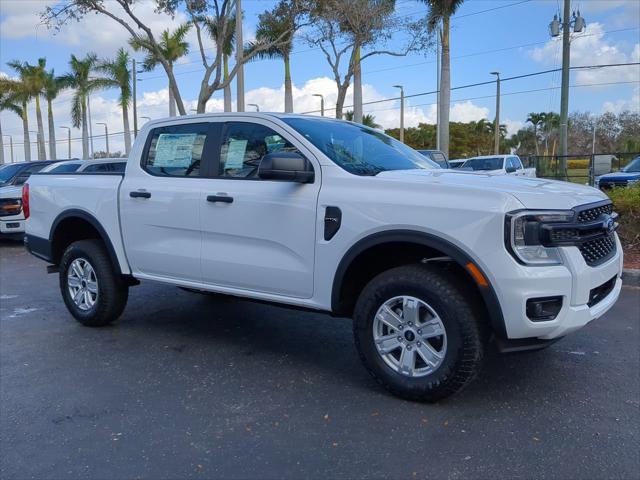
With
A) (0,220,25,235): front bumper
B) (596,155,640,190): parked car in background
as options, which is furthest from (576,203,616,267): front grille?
(0,220,25,235): front bumper

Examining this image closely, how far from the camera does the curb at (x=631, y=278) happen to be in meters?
7.25

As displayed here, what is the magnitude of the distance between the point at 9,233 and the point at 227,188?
9279 millimetres

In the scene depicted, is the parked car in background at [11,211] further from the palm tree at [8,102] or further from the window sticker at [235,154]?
the palm tree at [8,102]

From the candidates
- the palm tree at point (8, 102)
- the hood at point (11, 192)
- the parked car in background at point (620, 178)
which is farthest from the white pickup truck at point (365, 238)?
the palm tree at point (8, 102)

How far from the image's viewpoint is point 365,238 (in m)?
3.79

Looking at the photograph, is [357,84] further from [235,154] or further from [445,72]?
[235,154]

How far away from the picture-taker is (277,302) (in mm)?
4336

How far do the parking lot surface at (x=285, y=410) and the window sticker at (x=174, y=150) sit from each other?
5.12 ft

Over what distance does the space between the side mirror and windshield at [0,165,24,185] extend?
11.1 meters

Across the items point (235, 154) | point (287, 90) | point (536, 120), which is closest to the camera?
point (235, 154)

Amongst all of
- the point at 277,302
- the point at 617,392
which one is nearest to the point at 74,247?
the point at 277,302

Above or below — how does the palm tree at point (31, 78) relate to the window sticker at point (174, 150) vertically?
above

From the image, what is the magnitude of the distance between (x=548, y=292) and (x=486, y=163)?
63.8 ft

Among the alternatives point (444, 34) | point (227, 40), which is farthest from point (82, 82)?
point (444, 34)
